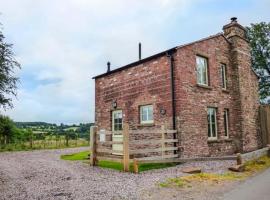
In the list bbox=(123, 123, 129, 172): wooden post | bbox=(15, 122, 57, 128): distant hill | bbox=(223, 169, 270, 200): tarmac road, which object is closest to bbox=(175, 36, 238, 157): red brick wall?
bbox=(123, 123, 129, 172): wooden post

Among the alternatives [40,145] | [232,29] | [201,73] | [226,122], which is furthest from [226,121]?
[40,145]

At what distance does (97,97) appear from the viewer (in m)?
18.4

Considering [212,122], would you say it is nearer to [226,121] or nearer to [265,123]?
[226,121]

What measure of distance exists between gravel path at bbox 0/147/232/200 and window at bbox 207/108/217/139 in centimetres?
314

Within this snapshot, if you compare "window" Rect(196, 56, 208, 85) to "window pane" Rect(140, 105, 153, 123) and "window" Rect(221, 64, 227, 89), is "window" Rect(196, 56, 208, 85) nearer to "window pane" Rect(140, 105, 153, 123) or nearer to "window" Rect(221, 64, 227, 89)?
"window" Rect(221, 64, 227, 89)

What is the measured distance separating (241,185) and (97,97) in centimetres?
1174

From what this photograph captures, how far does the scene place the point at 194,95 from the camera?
46.2ft

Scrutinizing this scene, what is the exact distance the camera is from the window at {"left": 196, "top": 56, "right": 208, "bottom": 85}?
49.3 ft

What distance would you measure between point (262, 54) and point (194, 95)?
2302 centimetres

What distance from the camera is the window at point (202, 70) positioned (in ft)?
49.3

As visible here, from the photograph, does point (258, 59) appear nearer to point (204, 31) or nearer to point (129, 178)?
point (204, 31)

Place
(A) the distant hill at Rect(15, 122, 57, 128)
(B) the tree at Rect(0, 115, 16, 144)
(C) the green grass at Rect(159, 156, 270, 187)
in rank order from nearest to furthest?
(C) the green grass at Rect(159, 156, 270, 187) → (B) the tree at Rect(0, 115, 16, 144) → (A) the distant hill at Rect(15, 122, 57, 128)

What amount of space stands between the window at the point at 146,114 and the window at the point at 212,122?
9.90ft

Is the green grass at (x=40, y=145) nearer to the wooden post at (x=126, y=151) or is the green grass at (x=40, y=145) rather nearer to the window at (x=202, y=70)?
the wooden post at (x=126, y=151)
